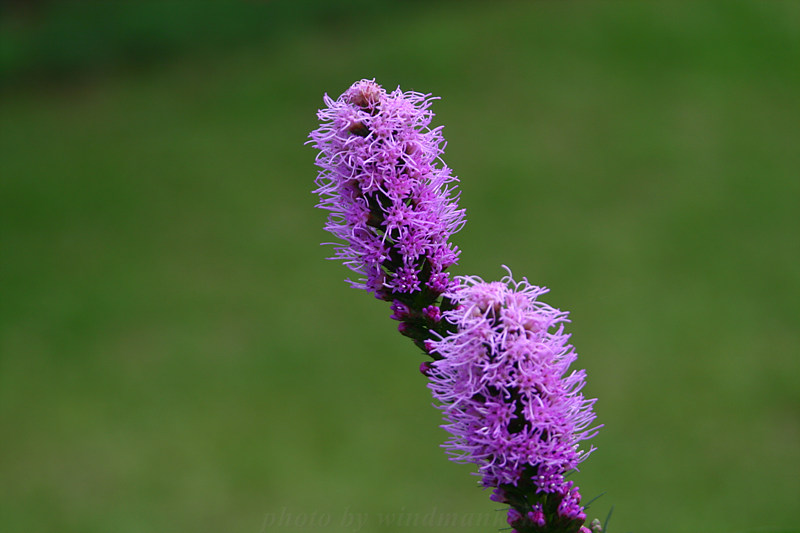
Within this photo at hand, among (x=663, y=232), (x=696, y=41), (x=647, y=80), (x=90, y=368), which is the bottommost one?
(x=90, y=368)

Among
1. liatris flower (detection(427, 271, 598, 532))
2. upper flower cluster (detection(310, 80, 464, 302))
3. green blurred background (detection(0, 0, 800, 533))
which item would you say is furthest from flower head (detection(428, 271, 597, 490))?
green blurred background (detection(0, 0, 800, 533))

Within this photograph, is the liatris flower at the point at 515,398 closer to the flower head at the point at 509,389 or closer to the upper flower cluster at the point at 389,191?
the flower head at the point at 509,389

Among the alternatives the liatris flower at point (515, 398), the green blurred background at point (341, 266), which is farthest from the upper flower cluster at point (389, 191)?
the green blurred background at point (341, 266)

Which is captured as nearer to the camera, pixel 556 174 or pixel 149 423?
pixel 149 423

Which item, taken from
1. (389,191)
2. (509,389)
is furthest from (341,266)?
(509,389)

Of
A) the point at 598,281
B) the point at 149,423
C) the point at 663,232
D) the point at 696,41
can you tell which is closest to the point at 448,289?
the point at 149,423

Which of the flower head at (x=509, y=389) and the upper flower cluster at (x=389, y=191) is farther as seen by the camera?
the upper flower cluster at (x=389, y=191)

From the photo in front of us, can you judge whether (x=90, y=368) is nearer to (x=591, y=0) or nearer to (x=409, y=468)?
(x=409, y=468)
